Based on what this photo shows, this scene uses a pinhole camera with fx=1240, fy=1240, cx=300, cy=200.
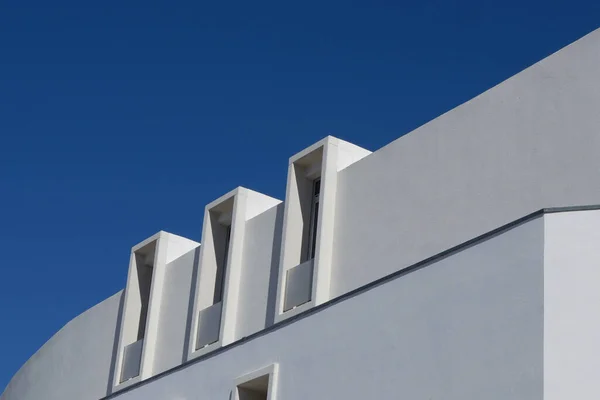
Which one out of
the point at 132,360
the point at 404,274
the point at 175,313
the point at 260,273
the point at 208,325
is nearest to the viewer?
the point at 404,274

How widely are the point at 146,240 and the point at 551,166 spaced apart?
997cm

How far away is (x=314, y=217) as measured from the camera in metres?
19.7

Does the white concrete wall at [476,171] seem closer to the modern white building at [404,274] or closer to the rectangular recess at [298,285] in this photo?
the modern white building at [404,274]

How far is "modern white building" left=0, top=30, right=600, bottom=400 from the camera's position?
13.1 metres

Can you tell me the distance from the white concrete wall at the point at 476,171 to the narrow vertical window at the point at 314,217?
2.29 feet

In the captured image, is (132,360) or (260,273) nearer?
(260,273)

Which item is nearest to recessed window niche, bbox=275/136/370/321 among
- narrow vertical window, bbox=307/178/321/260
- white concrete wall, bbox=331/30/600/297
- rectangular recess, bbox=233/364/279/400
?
narrow vertical window, bbox=307/178/321/260

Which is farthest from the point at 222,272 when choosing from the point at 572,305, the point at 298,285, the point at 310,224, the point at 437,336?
the point at 572,305

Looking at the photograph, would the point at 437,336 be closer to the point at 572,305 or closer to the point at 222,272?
the point at 572,305

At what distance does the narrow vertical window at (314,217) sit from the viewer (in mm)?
19422

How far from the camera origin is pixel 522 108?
1648cm

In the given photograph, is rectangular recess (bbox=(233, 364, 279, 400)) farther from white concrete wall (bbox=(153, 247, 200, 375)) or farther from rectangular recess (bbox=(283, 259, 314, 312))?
white concrete wall (bbox=(153, 247, 200, 375))

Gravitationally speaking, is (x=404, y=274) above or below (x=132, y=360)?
below

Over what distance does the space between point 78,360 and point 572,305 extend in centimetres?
1435
